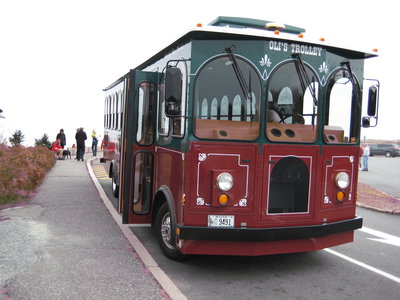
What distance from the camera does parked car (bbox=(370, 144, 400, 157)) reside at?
142 feet

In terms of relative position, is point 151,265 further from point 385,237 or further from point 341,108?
point 385,237

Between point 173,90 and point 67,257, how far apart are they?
8.35 ft

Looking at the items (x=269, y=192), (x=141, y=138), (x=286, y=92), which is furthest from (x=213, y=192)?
(x=141, y=138)

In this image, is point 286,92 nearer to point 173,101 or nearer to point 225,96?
point 225,96

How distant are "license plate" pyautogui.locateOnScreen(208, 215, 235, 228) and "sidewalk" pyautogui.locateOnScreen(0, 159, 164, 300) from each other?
3.08 ft

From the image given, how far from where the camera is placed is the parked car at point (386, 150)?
43.2 metres

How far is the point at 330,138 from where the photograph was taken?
552cm

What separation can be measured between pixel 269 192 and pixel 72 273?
8.24 ft

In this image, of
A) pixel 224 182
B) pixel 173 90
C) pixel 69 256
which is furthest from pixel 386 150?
pixel 69 256

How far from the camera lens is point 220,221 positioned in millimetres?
4961

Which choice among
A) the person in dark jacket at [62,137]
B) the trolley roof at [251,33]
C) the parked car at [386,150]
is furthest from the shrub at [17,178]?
the parked car at [386,150]

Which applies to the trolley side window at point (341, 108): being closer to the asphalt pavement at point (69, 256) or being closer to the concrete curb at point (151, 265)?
the concrete curb at point (151, 265)

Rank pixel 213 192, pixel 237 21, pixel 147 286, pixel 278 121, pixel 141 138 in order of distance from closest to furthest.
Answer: pixel 147 286
pixel 213 192
pixel 278 121
pixel 237 21
pixel 141 138

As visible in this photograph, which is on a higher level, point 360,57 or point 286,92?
point 360,57
